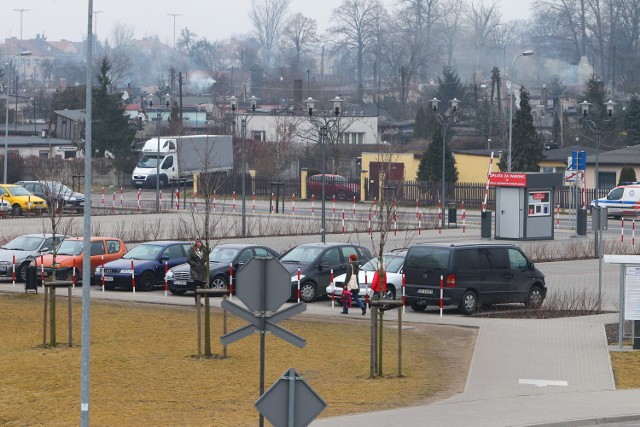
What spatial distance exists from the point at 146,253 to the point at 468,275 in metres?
9.09

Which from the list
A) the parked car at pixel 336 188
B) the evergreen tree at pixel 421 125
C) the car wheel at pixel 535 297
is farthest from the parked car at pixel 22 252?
the evergreen tree at pixel 421 125

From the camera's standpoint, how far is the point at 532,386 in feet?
61.5

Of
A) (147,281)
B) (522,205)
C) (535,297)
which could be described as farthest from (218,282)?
(522,205)

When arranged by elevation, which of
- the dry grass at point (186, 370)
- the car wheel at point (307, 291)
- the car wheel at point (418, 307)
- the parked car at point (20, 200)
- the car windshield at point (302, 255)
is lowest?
the dry grass at point (186, 370)

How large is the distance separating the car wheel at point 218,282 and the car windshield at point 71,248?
14.9ft

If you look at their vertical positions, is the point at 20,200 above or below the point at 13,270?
above

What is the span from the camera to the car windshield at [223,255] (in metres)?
30.7

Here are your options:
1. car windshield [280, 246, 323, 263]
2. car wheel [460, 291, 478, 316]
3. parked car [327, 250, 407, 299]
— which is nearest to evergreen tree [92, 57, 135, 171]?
car windshield [280, 246, 323, 263]

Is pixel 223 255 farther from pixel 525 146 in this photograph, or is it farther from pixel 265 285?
pixel 525 146

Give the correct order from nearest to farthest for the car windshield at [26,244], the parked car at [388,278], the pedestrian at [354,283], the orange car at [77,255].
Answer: the pedestrian at [354,283]
the parked car at [388,278]
the orange car at [77,255]
the car windshield at [26,244]

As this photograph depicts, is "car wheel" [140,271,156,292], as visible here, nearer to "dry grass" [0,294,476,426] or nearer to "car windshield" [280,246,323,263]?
"car windshield" [280,246,323,263]

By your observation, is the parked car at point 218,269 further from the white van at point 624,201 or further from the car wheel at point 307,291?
the white van at point 624,201

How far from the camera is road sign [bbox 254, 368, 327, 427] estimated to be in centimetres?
1132

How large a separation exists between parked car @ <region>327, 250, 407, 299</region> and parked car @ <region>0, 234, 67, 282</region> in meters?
8.35
